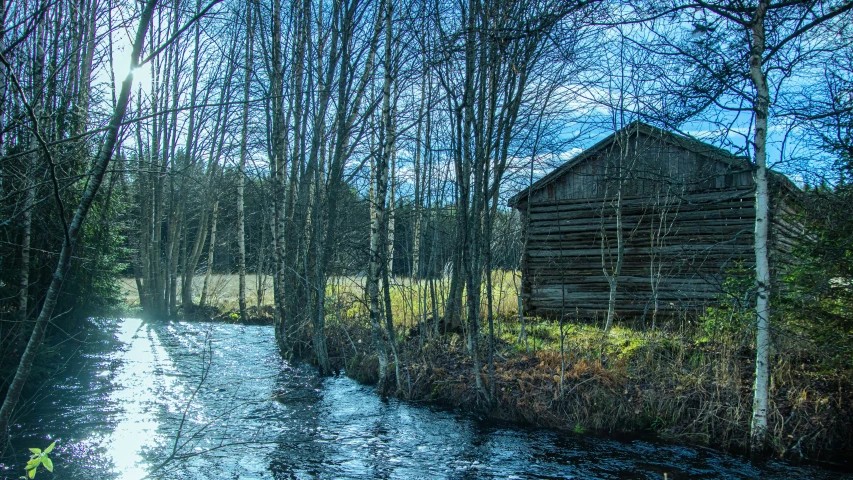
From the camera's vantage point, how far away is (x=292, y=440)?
24.0 ft

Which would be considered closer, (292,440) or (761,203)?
(761,203)

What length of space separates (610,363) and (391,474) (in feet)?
14.4

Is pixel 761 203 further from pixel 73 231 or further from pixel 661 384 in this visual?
pixel 73 231

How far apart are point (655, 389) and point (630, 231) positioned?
6.68m

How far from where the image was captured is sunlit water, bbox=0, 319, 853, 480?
629 cm

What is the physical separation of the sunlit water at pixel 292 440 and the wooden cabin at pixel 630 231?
19.2 feet

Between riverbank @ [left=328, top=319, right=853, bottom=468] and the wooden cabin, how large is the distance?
11.2 feet

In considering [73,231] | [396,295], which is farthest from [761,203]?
[396,295]

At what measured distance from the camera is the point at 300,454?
22.3 ft

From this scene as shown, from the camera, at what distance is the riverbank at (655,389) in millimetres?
6895

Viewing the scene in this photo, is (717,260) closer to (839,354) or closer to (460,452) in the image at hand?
(839,354)

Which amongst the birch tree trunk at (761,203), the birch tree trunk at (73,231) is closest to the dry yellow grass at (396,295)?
the birch tree trunk at (761,203)

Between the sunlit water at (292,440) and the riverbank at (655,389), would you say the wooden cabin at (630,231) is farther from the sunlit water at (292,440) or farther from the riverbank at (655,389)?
the sunlit water at (292,440)

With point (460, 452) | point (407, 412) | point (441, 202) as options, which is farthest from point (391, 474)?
point (441, 202)
